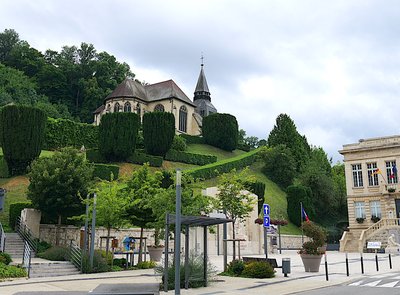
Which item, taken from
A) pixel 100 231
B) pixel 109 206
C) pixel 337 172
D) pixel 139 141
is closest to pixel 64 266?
pixel 109 206

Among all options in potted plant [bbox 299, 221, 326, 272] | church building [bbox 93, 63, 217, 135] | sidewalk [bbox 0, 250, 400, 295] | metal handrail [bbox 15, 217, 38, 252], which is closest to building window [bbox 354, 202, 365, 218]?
potted plant [bbox 299, 221, 326, 272]

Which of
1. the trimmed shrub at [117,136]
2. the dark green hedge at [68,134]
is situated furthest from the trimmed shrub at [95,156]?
the dark green hedge at [68,134]

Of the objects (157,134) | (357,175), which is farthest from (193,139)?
(357,175)

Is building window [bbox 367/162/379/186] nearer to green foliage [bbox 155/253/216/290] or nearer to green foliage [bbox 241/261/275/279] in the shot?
green foliage [bbox 241/261/275/279]

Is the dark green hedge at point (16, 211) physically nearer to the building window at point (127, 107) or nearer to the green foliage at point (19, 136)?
the green foliage at point (19, 136)

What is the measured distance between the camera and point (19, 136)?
35125mm

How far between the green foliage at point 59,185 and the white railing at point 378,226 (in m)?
25.6

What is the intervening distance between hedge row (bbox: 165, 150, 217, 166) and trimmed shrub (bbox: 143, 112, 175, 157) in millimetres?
1643

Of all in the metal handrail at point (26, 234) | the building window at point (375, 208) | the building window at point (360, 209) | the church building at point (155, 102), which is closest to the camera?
the metal handrail at point (26, 234)

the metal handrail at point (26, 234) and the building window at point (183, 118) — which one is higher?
the building window at point (183, 118)

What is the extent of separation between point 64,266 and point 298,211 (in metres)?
33.9

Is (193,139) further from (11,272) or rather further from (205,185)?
(11,272)

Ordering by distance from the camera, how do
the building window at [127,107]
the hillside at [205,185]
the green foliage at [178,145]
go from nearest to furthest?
the hillside at [205,185] < the green foliage at [178,145] < the building window at [127,107]

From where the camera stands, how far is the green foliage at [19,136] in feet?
115
